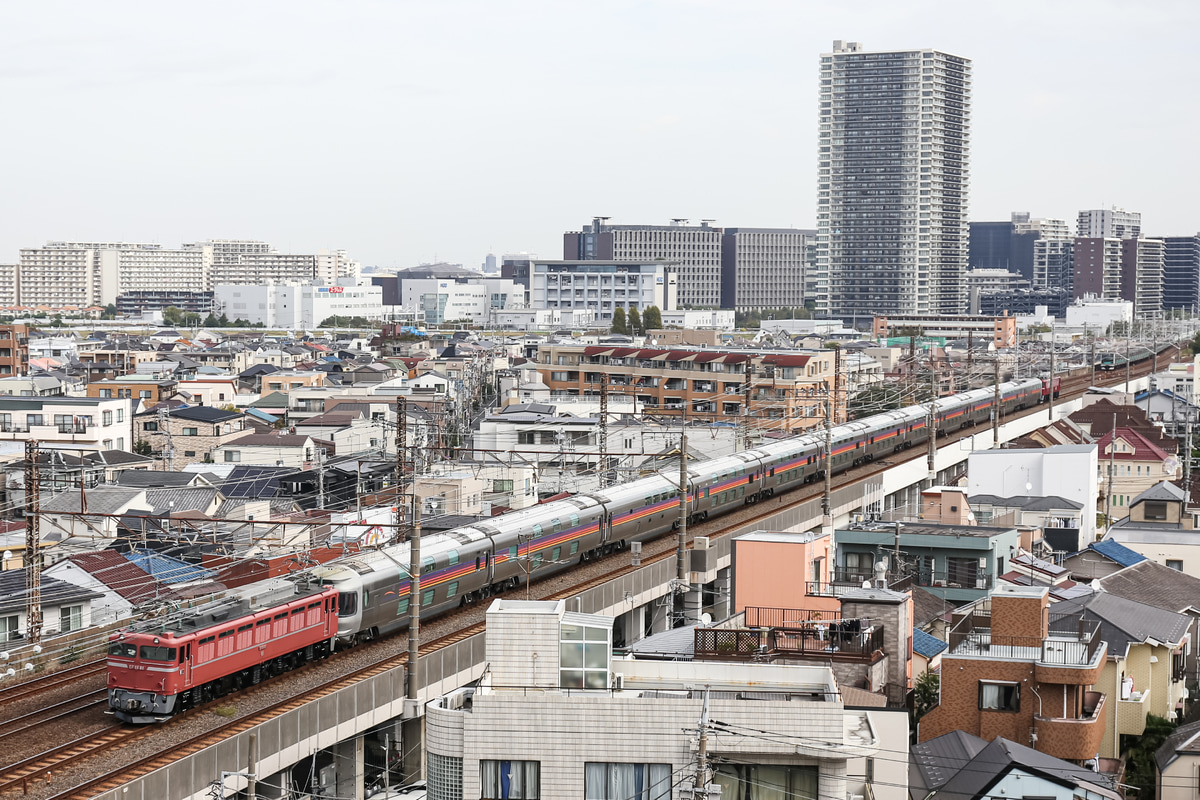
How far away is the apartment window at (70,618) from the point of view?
22281 mm

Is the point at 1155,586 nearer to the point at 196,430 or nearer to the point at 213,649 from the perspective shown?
the point at 213,649

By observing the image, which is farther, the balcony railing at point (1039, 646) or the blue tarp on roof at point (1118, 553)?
the blue tarp on roof at point (1118, 553)

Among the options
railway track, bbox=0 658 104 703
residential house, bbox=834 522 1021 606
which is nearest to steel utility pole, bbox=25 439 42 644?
railway track, bbox=0 658 104 703

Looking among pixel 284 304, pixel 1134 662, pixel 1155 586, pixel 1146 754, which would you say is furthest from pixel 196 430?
pixel 284 304

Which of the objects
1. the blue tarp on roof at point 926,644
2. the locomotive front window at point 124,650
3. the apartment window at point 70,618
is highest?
the locomotive front window at point 124,650

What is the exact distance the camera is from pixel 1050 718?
1573cm

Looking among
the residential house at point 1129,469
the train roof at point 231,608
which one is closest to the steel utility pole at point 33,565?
the train roof at point 231,608

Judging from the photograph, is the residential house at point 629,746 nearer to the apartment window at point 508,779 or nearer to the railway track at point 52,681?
Result: the apartment window at point 508,779

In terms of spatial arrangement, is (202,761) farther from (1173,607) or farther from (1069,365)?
(1069,365)

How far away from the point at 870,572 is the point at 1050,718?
787 centimetres

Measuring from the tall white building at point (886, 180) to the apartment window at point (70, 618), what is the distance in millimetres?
144522

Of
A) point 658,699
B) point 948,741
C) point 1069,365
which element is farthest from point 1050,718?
point 1069,365

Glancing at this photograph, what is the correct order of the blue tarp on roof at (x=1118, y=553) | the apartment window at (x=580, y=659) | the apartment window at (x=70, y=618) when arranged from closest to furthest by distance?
the apartment window at (x=580, y=659)
the apartment window at (x=70, y=618)
the blue tarp on roof at (x=1118, y=553)

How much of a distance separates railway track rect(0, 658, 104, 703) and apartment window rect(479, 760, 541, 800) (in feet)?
31.6
